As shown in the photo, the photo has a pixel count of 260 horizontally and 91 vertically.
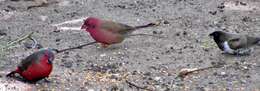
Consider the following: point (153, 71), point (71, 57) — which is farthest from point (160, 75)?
point (71, 57)

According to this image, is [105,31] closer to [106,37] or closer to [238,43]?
[106,37]

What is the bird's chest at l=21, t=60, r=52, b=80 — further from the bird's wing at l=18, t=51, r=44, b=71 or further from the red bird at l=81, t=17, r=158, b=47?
the red bird at l=81, t=17, r=158, b=47

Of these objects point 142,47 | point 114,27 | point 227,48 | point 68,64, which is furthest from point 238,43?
point 68,64

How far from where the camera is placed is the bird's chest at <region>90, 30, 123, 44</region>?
345 inches

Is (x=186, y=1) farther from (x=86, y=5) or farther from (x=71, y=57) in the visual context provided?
(x=71, y=57)

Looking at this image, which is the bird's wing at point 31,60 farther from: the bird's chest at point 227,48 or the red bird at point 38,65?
the bird's chest at point 227,48

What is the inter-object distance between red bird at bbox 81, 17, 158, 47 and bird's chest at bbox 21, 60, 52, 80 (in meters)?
2.06

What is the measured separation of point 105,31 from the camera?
29.0 feet

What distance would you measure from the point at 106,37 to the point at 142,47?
0.51 m

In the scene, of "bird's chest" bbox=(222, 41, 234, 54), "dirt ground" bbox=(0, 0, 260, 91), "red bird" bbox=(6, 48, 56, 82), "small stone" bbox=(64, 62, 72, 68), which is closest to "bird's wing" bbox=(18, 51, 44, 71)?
"red bird" bbox=(6, 48, 56, 82)

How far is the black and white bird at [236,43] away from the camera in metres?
7.98

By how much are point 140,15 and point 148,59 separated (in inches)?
104

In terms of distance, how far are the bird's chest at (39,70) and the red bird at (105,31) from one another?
206cm

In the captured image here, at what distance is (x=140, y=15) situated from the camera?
10.7 meters
